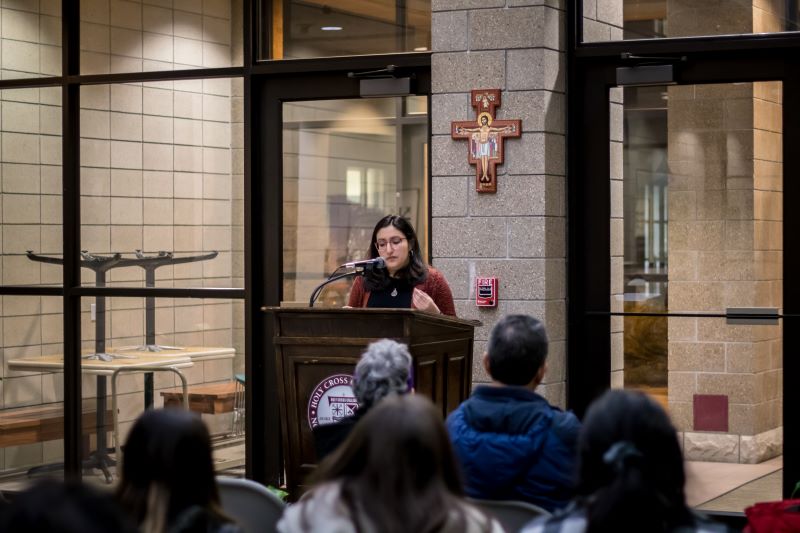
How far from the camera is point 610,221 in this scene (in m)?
5.87

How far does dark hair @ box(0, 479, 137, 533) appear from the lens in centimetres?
162

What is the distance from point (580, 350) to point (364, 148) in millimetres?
2301

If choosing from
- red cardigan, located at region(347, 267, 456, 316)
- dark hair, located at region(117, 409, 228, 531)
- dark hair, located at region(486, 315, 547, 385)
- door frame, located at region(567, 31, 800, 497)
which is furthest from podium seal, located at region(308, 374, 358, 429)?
dark hair, located at region(117, 409, 228, 531)

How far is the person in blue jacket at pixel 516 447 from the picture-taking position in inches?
130

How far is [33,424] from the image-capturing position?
707cm

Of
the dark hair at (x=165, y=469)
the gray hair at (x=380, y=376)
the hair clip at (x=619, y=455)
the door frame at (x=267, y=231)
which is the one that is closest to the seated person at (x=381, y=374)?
the gray hair at (x=380, y=376)

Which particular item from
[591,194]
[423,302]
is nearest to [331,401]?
[423,302]

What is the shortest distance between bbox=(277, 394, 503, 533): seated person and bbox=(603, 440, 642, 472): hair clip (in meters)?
0.30

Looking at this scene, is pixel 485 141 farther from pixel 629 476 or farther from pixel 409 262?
pixel 629 476

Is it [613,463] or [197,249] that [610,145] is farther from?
[613,463]

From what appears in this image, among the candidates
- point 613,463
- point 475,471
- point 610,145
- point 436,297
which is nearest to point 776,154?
point 610,145

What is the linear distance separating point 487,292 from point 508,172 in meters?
0.57

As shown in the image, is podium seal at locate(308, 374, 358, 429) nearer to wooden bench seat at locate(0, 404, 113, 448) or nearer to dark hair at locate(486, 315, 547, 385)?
dark hair at locate(486, 315, 547, 385)

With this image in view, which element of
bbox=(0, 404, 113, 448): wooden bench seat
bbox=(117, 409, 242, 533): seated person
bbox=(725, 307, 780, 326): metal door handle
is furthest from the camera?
bbox=(0, 404, 113, 448): wooden bench seat
